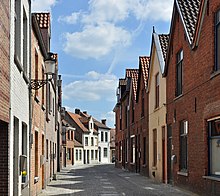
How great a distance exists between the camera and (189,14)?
800 inches

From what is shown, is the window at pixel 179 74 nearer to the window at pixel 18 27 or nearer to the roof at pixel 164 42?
the roof at pixel 164 42

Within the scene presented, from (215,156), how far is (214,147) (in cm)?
29

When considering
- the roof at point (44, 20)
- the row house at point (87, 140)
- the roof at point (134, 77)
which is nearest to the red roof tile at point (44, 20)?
the roof at point (44, 20)

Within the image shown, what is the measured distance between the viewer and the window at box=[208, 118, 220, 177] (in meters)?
15.5

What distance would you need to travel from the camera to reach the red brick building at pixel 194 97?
15.6 meters

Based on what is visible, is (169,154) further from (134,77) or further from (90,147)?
(90,147)

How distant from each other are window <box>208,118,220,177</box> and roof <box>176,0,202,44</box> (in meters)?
4.27

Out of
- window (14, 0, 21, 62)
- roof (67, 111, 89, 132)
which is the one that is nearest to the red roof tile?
window (14, 0, 21, 62)

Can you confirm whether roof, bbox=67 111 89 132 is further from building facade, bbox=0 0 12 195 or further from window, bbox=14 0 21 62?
building facade, bbox=0 0 12 195

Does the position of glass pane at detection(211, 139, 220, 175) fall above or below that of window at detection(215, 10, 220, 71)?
below

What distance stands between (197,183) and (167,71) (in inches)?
310

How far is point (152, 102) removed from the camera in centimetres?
2947

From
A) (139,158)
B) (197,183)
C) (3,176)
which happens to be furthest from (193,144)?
(139,158)

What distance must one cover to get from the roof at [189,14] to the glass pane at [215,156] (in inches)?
187
